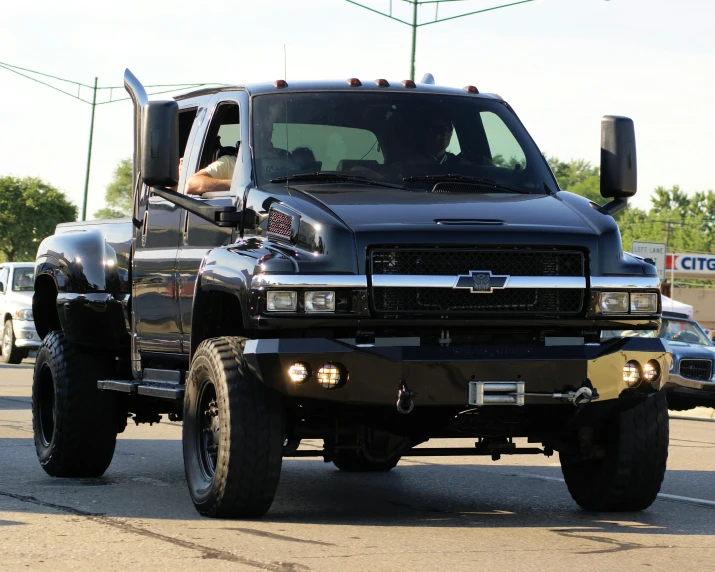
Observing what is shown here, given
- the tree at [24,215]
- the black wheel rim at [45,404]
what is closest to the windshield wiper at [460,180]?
the black wheel rim at [45,404]

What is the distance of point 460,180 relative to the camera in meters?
8.36

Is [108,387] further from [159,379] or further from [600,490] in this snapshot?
[600,490]

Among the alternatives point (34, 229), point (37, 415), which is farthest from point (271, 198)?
point (34, 229)

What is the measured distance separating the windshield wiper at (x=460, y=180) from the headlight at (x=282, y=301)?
4.70 ft

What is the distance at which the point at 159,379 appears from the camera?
9.12 meters

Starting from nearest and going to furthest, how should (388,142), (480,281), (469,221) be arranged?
(480,281) < (469,221) < (388,142)

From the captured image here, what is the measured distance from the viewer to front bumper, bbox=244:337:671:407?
711cm

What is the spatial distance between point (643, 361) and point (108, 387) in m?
3.62

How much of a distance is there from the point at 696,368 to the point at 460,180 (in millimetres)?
12780

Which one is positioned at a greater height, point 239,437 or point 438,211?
point 438,211

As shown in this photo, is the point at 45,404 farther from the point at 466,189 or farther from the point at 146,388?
the point at 466,189

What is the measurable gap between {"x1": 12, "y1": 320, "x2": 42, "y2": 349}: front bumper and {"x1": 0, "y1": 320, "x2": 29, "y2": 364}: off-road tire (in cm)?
19

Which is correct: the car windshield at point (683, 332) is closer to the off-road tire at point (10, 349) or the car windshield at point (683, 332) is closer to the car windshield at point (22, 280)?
the off-road tire at point (10, 349)

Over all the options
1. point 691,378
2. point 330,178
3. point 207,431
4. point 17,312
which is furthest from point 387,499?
point 17,312
